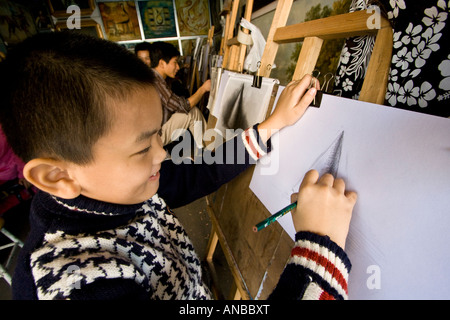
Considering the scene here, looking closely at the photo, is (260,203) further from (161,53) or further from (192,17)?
(192,17)

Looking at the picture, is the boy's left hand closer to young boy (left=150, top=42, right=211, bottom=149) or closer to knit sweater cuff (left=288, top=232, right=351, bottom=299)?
knit sweater cuff (left=288, top=232, right=351, bottom=299)

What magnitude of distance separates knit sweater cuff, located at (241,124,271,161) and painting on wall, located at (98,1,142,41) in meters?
5.99

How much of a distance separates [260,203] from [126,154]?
48cm

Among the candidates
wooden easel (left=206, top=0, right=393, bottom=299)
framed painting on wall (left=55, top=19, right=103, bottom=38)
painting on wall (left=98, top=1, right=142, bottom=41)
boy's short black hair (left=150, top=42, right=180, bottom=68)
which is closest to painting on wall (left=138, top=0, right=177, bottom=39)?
painting on wall (left=98, top=1, right=142, bottom=41)

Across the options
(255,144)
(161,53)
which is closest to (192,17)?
(161,53)

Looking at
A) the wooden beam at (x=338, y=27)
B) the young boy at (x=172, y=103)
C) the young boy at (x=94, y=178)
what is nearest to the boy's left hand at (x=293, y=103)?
the young boy at (x=94, y=178)

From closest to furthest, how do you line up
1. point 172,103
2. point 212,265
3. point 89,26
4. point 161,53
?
point 212,265 → point 172,103 → point 161,53 → point 89,26

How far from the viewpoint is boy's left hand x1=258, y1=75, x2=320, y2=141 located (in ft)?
1.75

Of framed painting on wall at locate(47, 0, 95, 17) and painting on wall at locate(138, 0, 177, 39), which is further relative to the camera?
painting on wall at locate(138, 0, 177, 39)

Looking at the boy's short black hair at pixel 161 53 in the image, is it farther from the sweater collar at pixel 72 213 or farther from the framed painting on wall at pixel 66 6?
the framed painting on wall at pixel 66 6

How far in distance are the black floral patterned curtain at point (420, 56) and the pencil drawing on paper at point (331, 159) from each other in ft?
0.39

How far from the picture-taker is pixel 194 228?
1.82m

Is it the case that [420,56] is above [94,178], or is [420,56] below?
above
